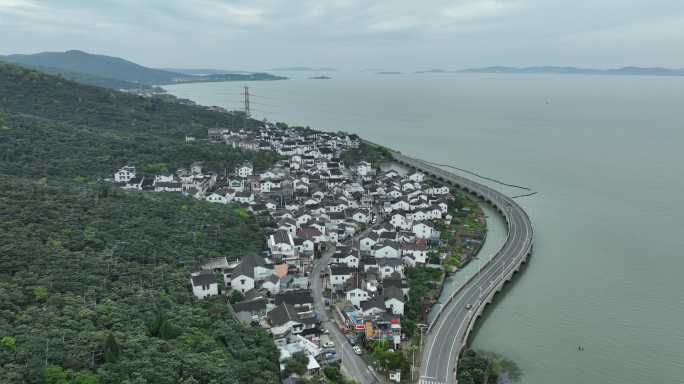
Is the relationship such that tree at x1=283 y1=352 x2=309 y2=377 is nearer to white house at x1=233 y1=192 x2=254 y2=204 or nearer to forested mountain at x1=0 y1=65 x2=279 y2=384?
forested mountain at x1=0 y1=65 x2=279 y2=384

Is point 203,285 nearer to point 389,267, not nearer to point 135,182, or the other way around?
point 389,267

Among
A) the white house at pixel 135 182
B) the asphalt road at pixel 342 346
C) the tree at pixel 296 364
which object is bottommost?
the asphalt road at pixel 342 346

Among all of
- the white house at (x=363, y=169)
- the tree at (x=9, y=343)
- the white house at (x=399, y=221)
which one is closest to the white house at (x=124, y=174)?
the white house at (x=363, y=169)

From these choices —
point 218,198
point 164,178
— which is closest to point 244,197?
point 218,198

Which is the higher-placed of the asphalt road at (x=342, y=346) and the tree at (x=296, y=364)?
the tree at (x=296, y=364)

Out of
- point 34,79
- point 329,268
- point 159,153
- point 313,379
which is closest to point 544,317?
point 329,268

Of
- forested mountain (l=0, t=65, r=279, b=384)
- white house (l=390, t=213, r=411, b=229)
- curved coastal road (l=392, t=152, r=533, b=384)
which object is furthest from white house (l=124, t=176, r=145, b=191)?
curved coastal road (l=392, t=152, r=533, b=384)

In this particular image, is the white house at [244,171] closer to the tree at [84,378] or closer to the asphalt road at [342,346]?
the asphalt road at [342,346]
